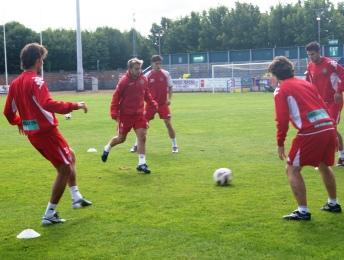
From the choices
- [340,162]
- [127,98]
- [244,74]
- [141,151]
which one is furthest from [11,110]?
[244,74]

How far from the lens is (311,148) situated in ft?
21.6

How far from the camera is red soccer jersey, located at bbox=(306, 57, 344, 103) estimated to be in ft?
34.4

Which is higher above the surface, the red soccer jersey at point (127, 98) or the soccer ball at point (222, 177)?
the red soccer jersey at point (127, 98)

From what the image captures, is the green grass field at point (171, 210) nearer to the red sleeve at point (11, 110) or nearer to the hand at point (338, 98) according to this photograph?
the red sleeve at point (11, 110)

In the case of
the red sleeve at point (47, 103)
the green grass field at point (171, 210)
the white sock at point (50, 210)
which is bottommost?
the green grass field at point (171, 210)

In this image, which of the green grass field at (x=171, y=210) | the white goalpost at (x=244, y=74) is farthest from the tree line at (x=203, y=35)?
the green grass field at (x=171, y=210)

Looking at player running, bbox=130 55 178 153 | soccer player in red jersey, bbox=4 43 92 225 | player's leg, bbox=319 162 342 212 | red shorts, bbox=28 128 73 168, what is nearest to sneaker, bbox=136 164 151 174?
player running, bbox=130 55 178 153

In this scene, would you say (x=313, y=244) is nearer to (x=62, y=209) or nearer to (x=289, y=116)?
(x=289, y=116)

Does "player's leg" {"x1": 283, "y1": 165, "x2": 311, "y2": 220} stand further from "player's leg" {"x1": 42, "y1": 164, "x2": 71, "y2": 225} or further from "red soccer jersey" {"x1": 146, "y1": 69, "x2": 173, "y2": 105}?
"red soccer jersey" {"x1": 146, "y1": 69, "x2": 173, "y2": 105}

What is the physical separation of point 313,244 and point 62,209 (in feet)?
11.6

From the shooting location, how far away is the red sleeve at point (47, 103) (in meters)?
6.56

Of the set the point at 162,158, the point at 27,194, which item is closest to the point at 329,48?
the point at 162,158

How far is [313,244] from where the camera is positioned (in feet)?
19.2

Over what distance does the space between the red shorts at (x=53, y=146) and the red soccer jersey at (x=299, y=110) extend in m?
2.63
